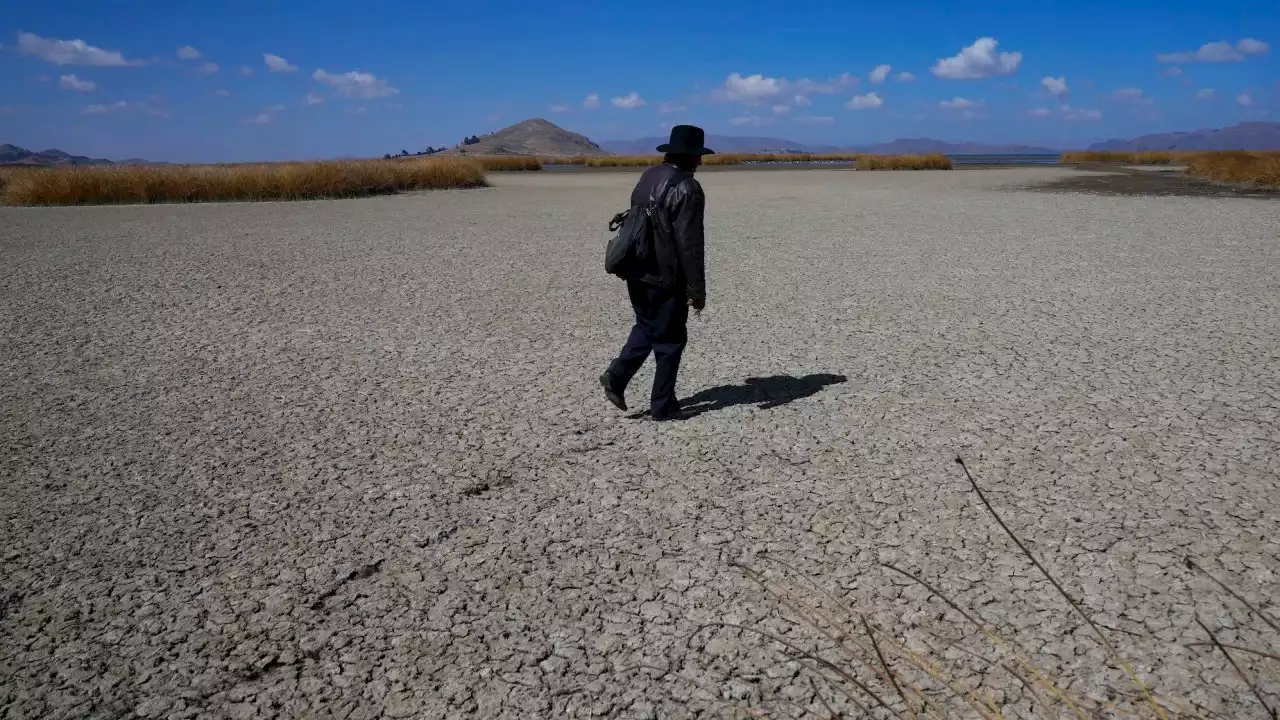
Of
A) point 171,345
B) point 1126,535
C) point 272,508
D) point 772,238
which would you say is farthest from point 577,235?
point 1126,535

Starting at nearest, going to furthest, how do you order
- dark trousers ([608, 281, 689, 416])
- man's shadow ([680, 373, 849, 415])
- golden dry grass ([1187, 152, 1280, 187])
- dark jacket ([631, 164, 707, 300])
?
dark jacket ([631, 164, 707, 300]) → dark trousers ([608, 281, 689, 416]) → man's shadow ([680, 373, 849, 415]) → golden dry grass ([1187, 152, 1280, 187])

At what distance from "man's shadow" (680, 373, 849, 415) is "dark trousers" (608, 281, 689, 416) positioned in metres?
0.30

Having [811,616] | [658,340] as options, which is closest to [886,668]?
[811,616]

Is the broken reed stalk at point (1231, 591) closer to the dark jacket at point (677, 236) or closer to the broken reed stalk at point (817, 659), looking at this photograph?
the broken reed stalk at point (817, 659)

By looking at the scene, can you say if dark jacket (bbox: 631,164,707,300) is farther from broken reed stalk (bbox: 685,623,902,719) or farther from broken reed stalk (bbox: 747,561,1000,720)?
broken reed stalk (bbox: 685,623,902,719)

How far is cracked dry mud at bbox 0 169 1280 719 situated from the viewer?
250 cm

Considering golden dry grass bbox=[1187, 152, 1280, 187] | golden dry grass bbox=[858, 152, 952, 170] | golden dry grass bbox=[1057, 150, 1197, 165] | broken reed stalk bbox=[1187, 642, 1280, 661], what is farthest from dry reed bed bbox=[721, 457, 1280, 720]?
golden dry grass bbox=[1057, 150, 1197, 165]

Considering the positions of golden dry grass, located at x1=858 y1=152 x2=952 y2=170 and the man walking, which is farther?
golden dry grass, located at x1=858 y1=152 x2=952 y2=170

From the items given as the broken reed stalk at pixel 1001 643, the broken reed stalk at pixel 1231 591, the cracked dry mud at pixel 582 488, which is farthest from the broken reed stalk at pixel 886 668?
the broken reed stalk at pixel 1231 591

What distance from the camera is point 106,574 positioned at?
120 inches

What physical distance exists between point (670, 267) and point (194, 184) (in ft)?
67.0

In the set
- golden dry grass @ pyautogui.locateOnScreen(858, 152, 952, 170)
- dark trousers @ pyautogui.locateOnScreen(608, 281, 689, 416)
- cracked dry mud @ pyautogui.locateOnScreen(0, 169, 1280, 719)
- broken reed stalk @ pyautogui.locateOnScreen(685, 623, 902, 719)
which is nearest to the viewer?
broken reed stalk @ pyautogui.locateOnScreen(685, 623, 902, 719)

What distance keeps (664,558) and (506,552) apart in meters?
0.64

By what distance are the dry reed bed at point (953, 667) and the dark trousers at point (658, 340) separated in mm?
1884
